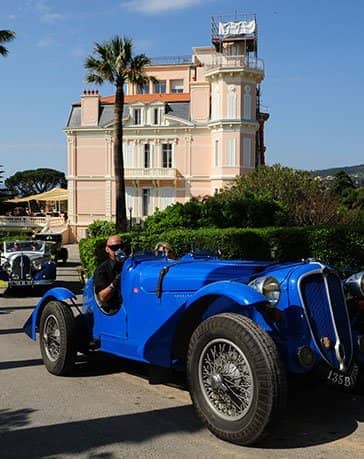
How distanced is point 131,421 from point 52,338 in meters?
2.21

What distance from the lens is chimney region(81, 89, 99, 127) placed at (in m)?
54.0

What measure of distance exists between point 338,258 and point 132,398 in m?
13.3

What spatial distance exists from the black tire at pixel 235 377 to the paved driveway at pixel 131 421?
0.45 ft

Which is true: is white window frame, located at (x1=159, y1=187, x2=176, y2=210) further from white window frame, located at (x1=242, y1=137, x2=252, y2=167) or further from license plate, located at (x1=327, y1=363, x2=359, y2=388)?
license plate, located at (x1=327, y1=363, x2=359, y2=388)

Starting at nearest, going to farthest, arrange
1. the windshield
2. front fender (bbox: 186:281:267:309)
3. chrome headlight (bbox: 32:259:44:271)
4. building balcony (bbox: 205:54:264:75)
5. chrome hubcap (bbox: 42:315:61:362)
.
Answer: front fender (bbox: 186:281:267:309) → chrome hubcap (bbox: 42:315:61:362) → chrome headlight (bbox: 32:259:44:271) → the windshield → building balcony (bbox: 205:54:264:75)

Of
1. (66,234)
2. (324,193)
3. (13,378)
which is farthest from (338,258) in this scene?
(66,234)

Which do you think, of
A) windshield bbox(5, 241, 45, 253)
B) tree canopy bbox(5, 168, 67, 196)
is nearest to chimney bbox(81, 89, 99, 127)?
windshield bbox(5, 241, 45, 253)

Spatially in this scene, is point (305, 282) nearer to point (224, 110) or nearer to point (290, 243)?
point (290, 243)

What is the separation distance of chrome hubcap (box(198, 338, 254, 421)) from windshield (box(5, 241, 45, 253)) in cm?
1417

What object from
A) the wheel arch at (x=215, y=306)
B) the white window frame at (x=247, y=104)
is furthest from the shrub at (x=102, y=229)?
the wheel arch at (x=215, y=306)

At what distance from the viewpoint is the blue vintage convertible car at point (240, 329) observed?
461 cm

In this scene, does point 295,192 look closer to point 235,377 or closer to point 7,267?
point 7,267

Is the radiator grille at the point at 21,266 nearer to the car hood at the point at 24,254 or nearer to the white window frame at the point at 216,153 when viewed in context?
the car hood at the point at 24,254

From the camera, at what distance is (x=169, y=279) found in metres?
5.70
